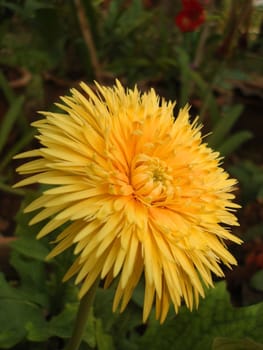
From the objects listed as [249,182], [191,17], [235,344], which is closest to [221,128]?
[249,182]

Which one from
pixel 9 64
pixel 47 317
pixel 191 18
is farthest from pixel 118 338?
pixel 9 64

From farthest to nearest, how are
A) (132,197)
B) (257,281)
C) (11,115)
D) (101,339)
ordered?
(11,115), (257,281), (101,339), (132,197)

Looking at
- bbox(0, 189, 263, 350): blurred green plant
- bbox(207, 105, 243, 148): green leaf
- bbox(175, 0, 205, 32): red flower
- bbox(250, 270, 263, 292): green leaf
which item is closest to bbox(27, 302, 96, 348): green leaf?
bbox(0, 189, 263, 350): blurred green plant

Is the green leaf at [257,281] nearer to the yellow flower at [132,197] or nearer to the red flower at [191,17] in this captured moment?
the yellow flower at [132,197]

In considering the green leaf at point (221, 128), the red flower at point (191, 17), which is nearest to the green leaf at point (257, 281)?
the green leaf at point (221, 128)

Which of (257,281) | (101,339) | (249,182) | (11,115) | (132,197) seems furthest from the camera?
(249,182)

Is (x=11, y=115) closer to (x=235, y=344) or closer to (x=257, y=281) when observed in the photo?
(x=257, y=281)

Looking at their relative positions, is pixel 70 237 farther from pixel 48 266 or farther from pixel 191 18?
pixel 191 18
